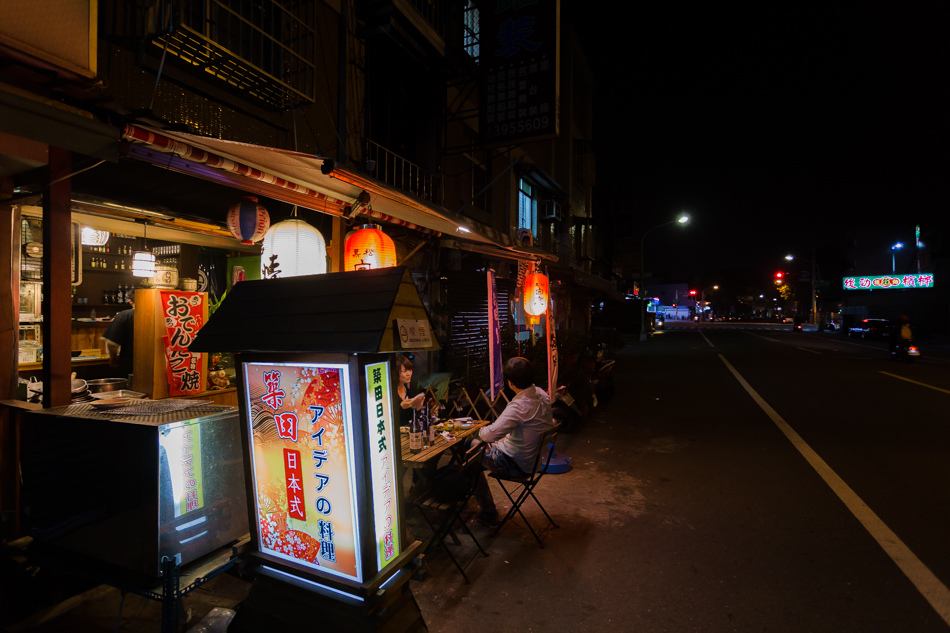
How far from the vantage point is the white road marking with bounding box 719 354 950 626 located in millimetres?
3742

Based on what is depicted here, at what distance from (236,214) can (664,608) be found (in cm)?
546

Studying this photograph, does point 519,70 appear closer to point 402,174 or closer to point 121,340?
point 402,174

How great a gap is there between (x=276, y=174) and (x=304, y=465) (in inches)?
118

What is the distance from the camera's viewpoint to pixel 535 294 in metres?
10.1

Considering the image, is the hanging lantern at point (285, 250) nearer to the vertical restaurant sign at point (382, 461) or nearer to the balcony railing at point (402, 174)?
the vertical restaurant sign at point (382, 461)

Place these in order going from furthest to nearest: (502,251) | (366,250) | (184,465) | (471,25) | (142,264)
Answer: (471,25) → (502,251) → (142,264) → (366,250) → (184,465)

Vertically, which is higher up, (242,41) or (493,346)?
(242,41)

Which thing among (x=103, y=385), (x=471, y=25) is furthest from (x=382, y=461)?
(x=471, y=25)

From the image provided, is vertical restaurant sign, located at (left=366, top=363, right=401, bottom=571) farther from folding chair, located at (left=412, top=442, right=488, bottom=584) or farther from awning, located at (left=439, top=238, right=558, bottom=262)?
awning, located at (left=439, top=238, right=558, bottom=262)

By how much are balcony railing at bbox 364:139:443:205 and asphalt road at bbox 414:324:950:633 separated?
6.06m

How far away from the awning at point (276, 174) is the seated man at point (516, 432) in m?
2.58

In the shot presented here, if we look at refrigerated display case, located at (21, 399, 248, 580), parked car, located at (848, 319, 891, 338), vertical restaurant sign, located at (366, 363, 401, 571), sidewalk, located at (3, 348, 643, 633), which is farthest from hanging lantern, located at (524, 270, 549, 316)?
parked car, located at (848, 319, 891, 338)

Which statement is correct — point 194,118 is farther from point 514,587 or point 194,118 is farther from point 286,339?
point 514,587

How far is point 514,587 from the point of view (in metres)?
4.00
